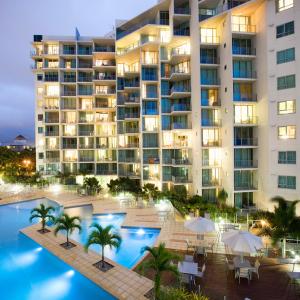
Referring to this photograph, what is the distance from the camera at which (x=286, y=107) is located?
20547mm

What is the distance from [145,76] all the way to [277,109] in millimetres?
16465

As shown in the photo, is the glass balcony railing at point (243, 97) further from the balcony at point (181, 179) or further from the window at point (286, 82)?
the balcony at point (181, 179)

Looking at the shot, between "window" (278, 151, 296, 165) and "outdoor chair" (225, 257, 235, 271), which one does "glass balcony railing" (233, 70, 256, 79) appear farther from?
"outdoor chair" (225, 257, 235, 271)

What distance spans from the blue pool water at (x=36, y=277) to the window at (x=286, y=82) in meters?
21.6

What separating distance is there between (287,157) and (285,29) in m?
11.8

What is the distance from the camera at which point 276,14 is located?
2089cm

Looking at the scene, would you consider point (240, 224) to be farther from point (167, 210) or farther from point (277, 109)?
point (277, 109)

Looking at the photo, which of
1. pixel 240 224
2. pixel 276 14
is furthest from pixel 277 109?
pixel 240 224

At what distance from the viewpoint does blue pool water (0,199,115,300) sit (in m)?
10.7

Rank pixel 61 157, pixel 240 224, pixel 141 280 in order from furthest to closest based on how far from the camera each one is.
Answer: pixel 61 157, pixel 240 224, pixel 141 280

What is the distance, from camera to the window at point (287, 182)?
2019 centimetres

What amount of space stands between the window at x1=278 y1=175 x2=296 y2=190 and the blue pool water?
1810cm

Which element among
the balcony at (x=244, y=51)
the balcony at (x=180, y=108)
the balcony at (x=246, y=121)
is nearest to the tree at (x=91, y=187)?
the balcony at (x=180, y=108)

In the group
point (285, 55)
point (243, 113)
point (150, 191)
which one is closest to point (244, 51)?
point (285, 55)
